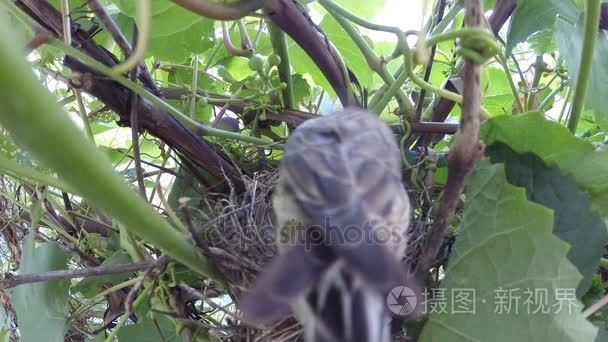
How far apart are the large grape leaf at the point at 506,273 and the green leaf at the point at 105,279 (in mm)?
371

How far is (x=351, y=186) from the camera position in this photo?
Answer: 240 mm

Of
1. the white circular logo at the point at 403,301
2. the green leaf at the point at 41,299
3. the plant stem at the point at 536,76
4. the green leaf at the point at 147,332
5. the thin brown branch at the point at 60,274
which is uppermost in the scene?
the plant stem at the point at 536,76

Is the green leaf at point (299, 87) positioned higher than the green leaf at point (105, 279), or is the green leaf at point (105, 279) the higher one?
the green leaf at point (299, 87)

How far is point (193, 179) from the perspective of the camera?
0.68 metres

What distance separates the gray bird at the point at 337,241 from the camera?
0.67 ft

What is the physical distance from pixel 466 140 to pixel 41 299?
566 mm

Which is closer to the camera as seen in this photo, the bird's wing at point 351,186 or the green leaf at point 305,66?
the bird's wing at point 351,186

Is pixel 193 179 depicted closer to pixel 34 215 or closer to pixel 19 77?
pixel 34 215

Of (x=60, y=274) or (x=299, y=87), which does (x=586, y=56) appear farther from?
(x=60, y=274)

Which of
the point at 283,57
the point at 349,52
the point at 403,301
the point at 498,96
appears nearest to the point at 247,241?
the point at 403,301

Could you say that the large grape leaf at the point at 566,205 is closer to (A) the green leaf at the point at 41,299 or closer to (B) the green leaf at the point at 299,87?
(B) the green leaf at the point at 299,87

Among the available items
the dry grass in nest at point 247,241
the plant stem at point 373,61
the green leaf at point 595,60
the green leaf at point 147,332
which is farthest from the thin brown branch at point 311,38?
the green leaf at point 147,332

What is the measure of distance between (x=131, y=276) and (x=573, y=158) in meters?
0.54

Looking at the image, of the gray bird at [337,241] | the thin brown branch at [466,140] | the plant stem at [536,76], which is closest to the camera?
the gray bird at [337,241]
